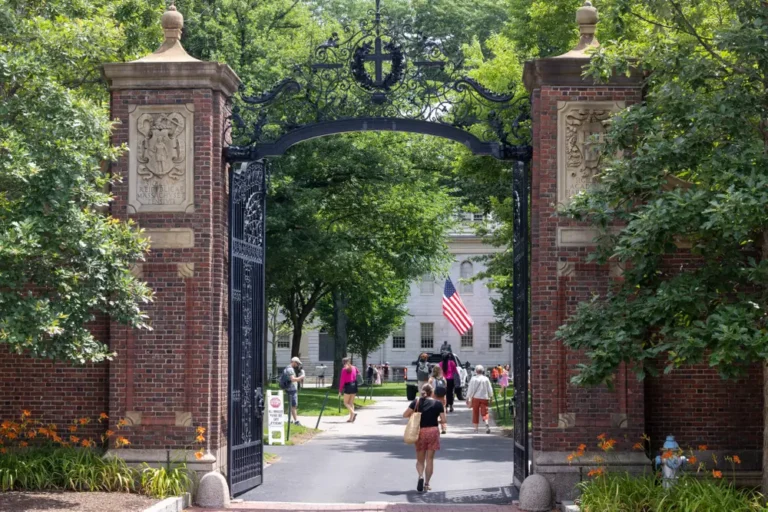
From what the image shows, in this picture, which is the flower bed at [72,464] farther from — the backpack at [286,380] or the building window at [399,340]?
the building window at [399,340]

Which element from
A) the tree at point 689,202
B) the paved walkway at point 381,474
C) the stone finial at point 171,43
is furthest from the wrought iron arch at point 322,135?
the tree at point 689,202

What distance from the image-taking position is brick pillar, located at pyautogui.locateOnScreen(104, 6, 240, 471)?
46.9ft

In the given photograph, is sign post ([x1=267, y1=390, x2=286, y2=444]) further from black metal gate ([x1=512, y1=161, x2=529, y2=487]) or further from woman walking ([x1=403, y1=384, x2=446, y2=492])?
black metal gate ([x1=512, y1=161, x2=529, y2=487])

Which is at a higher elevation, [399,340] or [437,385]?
[437,385]

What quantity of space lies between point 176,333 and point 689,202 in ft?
22.2

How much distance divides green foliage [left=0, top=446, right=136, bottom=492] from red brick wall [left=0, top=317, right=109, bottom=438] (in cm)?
80

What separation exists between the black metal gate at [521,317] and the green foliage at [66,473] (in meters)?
5.02

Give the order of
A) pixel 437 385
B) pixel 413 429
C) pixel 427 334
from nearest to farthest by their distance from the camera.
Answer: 1. pixel 413 429
2. pixel 437 385
3. pixel 427 334

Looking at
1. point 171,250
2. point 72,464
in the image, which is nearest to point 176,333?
point 171,250

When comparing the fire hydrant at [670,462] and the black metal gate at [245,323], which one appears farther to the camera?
the black metal gate at [245,323]

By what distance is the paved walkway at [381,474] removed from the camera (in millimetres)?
15016

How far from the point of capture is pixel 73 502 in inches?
492

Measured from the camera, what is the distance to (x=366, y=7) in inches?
1718

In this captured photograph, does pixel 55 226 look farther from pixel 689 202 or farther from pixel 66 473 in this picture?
pixel 689 202
